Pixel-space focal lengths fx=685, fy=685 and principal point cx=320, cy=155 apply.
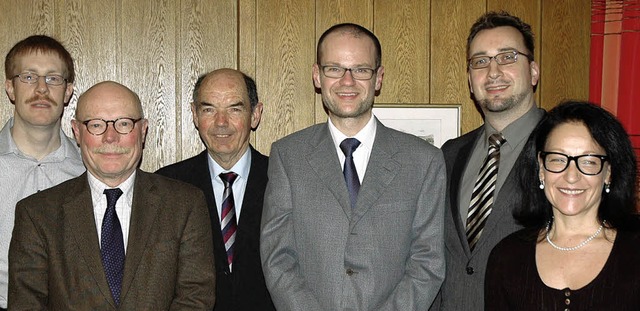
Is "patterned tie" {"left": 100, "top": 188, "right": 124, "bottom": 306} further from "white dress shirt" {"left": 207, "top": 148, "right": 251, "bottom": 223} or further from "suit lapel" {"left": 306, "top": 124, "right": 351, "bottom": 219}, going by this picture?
"suit lapel" {"left": 306, "top": 124, "right": 351, "bottom": 219}

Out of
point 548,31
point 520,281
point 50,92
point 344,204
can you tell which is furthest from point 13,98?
point 548,31

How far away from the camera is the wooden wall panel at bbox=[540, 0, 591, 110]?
166 inches

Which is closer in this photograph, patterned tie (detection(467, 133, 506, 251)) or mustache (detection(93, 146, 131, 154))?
mustache (detection(93, 146, 131, 154))

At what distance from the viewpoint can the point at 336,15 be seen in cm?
402

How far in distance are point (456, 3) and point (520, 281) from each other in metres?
2.17

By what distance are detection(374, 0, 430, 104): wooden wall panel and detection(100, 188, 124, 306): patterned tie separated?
191 cm

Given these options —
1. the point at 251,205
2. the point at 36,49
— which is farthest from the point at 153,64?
the point at 251,205

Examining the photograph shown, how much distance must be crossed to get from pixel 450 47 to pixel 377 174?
5.26ft

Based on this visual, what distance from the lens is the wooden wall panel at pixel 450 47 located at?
411 cm

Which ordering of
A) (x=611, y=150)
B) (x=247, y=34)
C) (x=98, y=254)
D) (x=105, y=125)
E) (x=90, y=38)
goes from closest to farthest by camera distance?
(x=611, y=150)
(x=98, y=254)
(x=105, y=125)
(x=90, y=38)
(x=247, y=34)

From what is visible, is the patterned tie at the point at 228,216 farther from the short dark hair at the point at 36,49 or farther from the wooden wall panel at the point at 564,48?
the wooden wall panel at the point at 564,48

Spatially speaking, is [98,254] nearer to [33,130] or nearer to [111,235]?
[111,235]

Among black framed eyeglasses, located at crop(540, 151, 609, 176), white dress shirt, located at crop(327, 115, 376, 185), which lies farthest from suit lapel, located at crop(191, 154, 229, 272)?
black framed eyeglasses, located at crop(540, 151, 609, 176)

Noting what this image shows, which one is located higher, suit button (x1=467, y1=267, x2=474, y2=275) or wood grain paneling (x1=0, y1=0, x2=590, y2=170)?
wood grain paneling (x1=0, y1=0, x2=590, y2=170)
